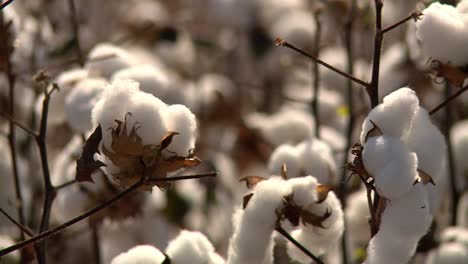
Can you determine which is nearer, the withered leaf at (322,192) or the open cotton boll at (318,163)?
the withered leaf at (322,192)

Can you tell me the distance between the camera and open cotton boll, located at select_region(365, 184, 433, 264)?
3.27 ft

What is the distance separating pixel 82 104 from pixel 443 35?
1.70 ft

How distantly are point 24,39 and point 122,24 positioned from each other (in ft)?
4.38

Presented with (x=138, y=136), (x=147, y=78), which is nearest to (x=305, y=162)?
(x=147, y=78)

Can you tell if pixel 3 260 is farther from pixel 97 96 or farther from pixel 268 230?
pixel 268 230

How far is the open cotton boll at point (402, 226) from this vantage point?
1.00 m

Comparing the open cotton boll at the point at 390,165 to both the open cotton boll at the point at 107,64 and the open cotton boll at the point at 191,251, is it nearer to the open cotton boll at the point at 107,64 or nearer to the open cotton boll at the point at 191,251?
the open cotton boll at the point at 191,251

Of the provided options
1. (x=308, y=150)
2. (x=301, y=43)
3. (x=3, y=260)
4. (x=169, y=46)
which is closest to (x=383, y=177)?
(x=308, y=150)

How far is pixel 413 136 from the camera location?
1.10 metres

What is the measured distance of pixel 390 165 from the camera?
38.1 inches

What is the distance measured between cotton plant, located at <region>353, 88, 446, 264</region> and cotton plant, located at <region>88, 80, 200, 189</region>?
0.57ft

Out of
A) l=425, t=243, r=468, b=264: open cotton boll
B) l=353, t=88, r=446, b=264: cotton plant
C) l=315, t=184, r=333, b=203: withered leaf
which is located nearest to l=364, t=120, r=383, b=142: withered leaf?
l=353, t=88, r=446, b=264: cotton plant

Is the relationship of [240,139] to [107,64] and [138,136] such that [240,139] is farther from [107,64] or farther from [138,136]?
[138,136]

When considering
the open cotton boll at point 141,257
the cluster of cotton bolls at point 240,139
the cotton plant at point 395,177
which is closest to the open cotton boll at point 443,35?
the cluster of cotton bolls at point 240,139
